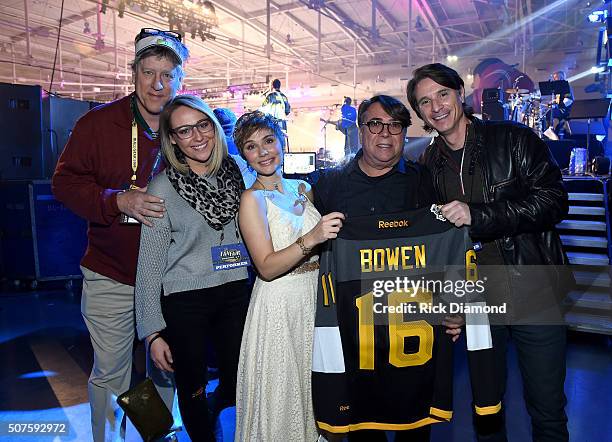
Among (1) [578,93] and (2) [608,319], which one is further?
(1) [578,93]

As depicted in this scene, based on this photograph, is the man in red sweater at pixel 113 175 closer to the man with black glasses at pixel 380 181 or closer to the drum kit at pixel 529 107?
the man with black glasses at pixel 380 181

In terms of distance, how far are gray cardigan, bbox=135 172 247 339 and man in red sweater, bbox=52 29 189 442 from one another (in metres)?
0.25

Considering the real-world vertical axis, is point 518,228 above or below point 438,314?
above

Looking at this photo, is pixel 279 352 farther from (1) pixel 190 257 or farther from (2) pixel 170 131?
(2) pixel 170 131

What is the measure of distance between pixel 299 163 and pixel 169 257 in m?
5.47

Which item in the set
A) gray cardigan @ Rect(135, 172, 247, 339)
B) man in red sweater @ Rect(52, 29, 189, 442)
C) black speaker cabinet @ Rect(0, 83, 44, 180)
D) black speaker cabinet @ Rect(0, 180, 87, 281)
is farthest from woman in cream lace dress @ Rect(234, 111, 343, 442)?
black speaker cabinet @ Rect(0, 83, 44, 180)

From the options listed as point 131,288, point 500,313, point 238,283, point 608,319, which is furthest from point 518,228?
point 608,319

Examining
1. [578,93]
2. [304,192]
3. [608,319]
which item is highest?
[578,93]

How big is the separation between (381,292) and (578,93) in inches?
667

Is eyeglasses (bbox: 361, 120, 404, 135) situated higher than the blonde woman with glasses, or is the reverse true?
eyeglasses (bbox: 361, 120, 404, 135)

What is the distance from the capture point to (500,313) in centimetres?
201

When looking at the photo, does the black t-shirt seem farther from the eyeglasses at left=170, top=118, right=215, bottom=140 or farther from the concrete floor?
the concrete floor

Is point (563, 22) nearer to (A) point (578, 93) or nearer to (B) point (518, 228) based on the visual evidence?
(A) point (578, 93)

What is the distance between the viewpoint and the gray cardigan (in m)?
1.92
